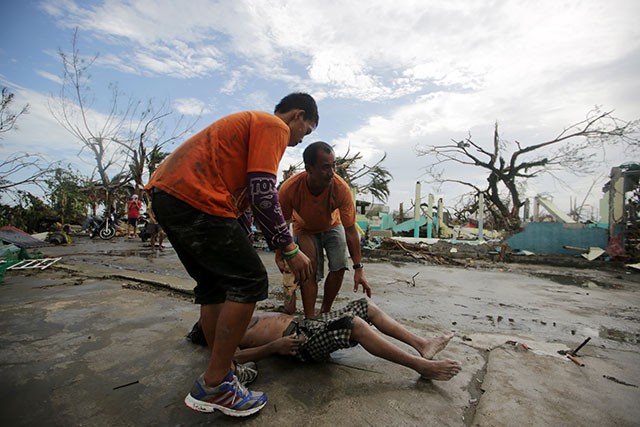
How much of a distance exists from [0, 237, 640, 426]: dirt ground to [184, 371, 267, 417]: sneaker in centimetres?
5

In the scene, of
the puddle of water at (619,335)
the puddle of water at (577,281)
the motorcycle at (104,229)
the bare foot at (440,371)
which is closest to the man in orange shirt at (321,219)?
the bare foot at (440,371)

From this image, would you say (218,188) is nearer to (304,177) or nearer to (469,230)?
(304,177)

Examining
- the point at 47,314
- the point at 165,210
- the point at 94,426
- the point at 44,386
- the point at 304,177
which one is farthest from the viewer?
the point at 304,177

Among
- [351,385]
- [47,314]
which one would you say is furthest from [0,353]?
[351,385]

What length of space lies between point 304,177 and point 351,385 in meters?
1.67

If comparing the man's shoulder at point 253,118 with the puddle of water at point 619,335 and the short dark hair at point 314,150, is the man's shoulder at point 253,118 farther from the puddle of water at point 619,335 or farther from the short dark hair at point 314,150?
the puddle of water at point 619,335

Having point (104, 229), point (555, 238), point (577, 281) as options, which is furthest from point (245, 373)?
point (104, 229)

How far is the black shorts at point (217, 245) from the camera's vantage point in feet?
4.52

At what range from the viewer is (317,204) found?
108 inches

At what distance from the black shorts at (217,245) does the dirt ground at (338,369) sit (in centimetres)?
54

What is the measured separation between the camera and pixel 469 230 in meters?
14.6

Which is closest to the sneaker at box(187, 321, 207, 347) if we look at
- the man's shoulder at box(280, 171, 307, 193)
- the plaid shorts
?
the plaid shorts

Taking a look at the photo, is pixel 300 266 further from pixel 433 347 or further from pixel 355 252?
pixel 355 252

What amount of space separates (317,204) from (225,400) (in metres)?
1.69
